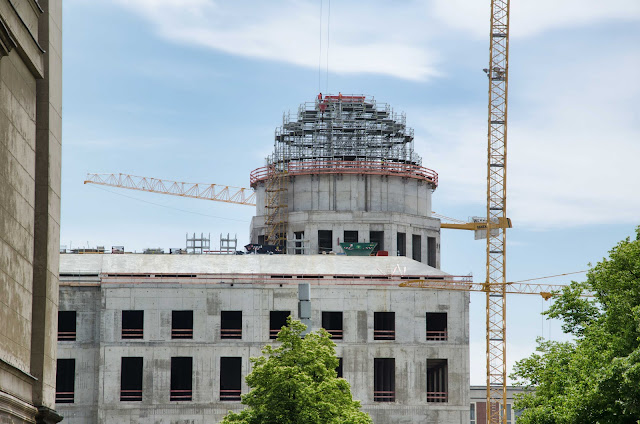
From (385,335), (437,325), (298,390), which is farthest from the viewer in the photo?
(437,325)

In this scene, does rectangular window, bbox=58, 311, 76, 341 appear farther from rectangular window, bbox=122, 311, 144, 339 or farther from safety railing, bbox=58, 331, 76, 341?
rectangular window, bbox=122, 311, 144, 339

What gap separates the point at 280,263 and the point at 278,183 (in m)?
22.6

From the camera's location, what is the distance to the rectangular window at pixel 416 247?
10756 cm

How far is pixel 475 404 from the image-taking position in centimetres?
16675

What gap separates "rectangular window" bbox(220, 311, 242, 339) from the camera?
8556 centimetres

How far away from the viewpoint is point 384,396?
284 feet

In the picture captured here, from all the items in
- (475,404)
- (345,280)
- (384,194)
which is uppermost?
(384,194)

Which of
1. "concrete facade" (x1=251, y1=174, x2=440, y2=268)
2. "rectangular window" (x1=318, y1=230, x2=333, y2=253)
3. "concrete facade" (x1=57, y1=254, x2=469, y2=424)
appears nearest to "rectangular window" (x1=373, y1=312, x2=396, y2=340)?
"concrete facade" (x1=57, y1=254, x2=469, y2=424)

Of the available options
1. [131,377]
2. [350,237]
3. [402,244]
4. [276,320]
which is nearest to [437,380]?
[276,320]

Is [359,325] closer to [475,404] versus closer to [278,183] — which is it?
[278,183]

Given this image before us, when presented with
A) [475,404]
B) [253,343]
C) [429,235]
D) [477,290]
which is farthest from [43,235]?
[475,404]

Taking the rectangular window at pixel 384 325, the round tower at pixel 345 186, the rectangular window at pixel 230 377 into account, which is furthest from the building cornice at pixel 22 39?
the round tower at pixel 345 186

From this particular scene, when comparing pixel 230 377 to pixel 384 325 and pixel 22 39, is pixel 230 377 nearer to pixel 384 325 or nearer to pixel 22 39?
pixel 384 325

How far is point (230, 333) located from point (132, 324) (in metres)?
6.92
